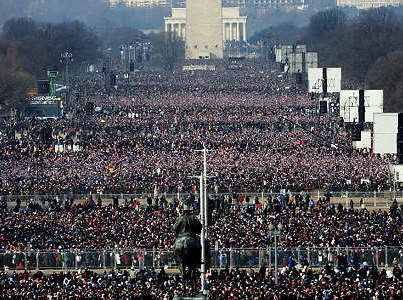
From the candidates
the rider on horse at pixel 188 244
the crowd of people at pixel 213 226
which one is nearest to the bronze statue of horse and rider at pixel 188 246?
the rider on horse at pixel 188 244

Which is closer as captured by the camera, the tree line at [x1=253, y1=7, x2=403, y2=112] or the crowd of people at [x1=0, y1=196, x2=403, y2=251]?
the crowd of people at [x1=0, y1=196, x2=403, y2=251]

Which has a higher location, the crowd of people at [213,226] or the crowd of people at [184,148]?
the crowd of people at [213,226]

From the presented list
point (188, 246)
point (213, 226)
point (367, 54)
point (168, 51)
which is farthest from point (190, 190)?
point (168, 51)

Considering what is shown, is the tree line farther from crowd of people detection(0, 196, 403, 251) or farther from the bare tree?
crowd of people detection(0, 196, 403, 251)

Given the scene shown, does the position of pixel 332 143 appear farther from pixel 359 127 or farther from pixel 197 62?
pixel 197 62

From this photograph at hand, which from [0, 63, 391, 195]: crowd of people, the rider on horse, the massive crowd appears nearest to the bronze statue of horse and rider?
the rider on horse

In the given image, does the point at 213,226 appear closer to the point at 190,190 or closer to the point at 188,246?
the point at 190,190

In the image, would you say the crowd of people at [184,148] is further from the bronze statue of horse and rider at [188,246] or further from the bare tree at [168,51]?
the bare tree at [168,51]

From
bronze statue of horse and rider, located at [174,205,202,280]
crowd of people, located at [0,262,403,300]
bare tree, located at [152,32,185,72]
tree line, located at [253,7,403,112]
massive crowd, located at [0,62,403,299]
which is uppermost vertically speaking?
bronze statue of horse and rider, located at [174,205,202,280]
